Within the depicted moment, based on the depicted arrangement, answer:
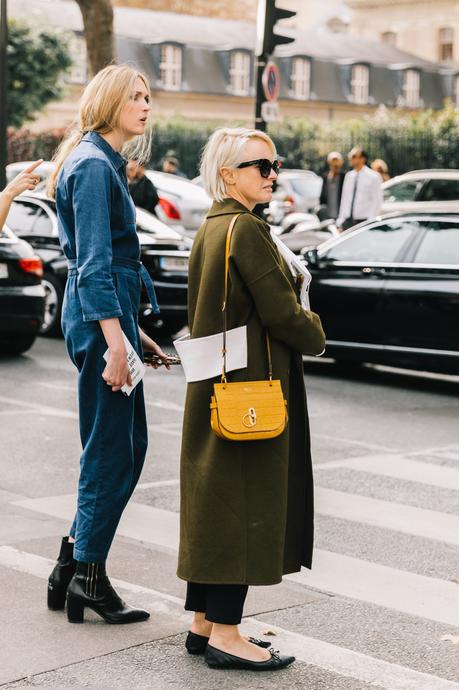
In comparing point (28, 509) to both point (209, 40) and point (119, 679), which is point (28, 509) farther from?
point (209, 40)

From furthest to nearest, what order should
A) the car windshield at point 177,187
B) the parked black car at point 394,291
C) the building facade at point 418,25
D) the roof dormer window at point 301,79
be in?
the building facade at point 418,25, the roof dormer window at point 301,79, the car windshield at point 177,187, the parked black car at point 394,291

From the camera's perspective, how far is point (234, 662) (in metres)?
4.40

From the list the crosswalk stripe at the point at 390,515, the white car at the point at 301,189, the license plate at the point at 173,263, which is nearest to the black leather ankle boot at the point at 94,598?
the crosswalk stripe at the point at 390,515

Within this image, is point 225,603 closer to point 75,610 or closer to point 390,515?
point 75,610

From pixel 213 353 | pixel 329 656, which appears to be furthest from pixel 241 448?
pixel 329 656

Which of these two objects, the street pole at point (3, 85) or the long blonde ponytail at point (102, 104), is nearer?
the long blonde ponytail at point (102, 104)

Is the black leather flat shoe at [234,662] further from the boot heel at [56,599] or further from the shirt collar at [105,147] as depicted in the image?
the shirt collar at [105,147]

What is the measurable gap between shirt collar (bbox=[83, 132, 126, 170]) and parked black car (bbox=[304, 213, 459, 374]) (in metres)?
6.41

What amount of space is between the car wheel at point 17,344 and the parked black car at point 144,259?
42.8 inches

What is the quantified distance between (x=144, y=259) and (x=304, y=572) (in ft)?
Answer: 25.3

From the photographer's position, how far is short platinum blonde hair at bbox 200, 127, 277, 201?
171 inches

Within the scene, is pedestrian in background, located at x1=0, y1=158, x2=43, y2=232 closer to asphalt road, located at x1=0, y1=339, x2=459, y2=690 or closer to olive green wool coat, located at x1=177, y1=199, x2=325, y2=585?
olive green wool coat, located at x1=177, y1=199, x2=325, y2=585

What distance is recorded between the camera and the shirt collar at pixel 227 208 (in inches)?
171

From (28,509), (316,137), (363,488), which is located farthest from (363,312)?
(316,137)
